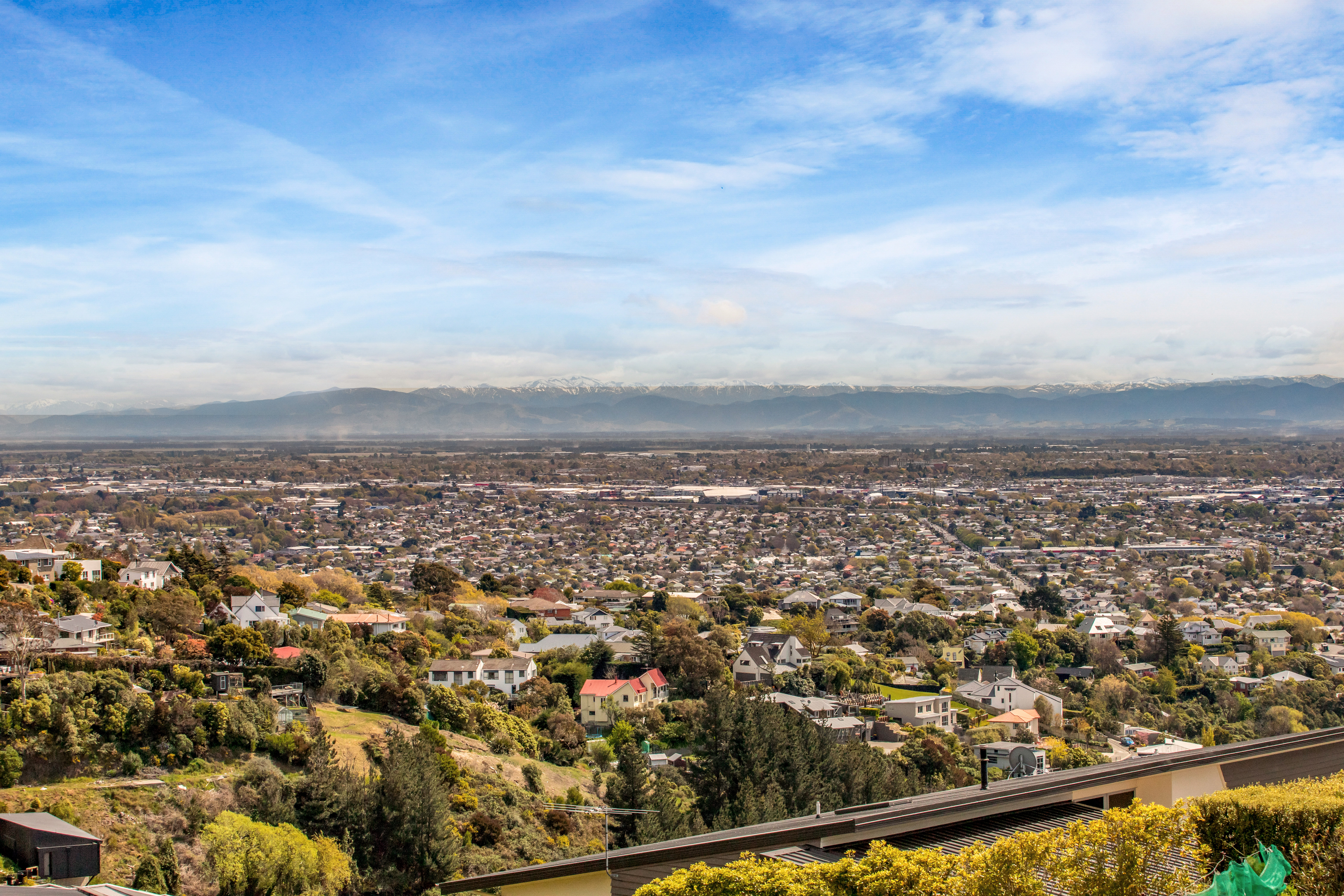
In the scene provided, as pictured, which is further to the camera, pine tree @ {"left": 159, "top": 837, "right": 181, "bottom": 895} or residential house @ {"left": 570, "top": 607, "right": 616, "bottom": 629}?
residential house @ {"left": 570, "top": 607, "right": 616, "bottom": 629}

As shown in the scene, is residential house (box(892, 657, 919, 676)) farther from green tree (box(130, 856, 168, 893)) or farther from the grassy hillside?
green tree (box(130, 856, 168, 893))

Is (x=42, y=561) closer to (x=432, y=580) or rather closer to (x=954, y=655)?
(x=432, y=580)

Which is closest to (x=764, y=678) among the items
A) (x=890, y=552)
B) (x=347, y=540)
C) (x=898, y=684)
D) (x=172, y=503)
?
(x=898, y=684)

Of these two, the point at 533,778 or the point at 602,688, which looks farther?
the point at 602,688

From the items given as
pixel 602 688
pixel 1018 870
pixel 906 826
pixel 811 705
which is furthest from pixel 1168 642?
pixel 1018 870

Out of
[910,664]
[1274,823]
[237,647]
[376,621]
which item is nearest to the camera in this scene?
[1274,823]

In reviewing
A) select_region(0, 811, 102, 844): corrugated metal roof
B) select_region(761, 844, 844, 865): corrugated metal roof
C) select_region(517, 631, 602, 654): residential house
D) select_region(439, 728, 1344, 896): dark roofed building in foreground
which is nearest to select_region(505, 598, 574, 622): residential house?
select_region(517, 631, 602, 654): residential house

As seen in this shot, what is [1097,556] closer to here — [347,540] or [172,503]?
[347,540]
